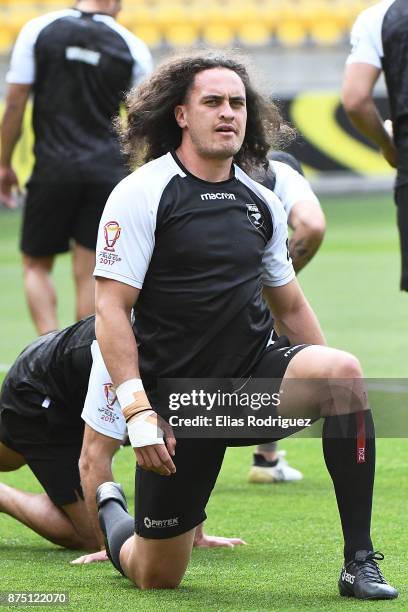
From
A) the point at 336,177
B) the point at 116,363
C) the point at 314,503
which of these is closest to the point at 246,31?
the point at 336,177

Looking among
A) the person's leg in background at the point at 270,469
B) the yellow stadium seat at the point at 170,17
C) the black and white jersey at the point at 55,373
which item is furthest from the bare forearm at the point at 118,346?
the yellow stadium seat at the point at 170,17

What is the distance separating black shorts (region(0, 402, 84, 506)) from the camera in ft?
15.6

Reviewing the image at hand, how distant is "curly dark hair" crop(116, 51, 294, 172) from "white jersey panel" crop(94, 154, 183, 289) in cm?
32

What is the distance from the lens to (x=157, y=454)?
363cm

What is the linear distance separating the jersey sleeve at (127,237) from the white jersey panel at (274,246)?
0.38 m

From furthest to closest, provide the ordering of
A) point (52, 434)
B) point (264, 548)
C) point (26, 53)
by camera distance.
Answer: point (26, 53)
point (52, 434)
point (264, 548)

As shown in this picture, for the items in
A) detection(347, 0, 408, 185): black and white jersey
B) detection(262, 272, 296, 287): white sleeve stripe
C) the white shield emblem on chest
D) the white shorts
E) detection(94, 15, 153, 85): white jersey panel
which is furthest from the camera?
detection(94, 15, 153, 85): white jersey panel

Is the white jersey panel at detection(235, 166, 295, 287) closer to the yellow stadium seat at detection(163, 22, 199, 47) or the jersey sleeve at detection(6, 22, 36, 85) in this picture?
the jersey sleeve at detection(6, 22, 36, 85)

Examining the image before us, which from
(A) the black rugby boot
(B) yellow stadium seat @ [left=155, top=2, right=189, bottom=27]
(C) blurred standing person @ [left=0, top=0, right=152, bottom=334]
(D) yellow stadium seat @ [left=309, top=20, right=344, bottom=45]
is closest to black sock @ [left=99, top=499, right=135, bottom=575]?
(A) the black rugby boot

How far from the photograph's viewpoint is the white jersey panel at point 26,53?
23.6 ft

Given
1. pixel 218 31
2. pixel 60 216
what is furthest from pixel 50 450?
pixel 218 31

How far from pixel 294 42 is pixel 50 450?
18.0 metres

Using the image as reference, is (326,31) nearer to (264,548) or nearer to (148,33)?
(148,33)

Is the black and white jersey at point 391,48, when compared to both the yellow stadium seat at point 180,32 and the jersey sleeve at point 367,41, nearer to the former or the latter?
the jersey sleeve at point 367,41
